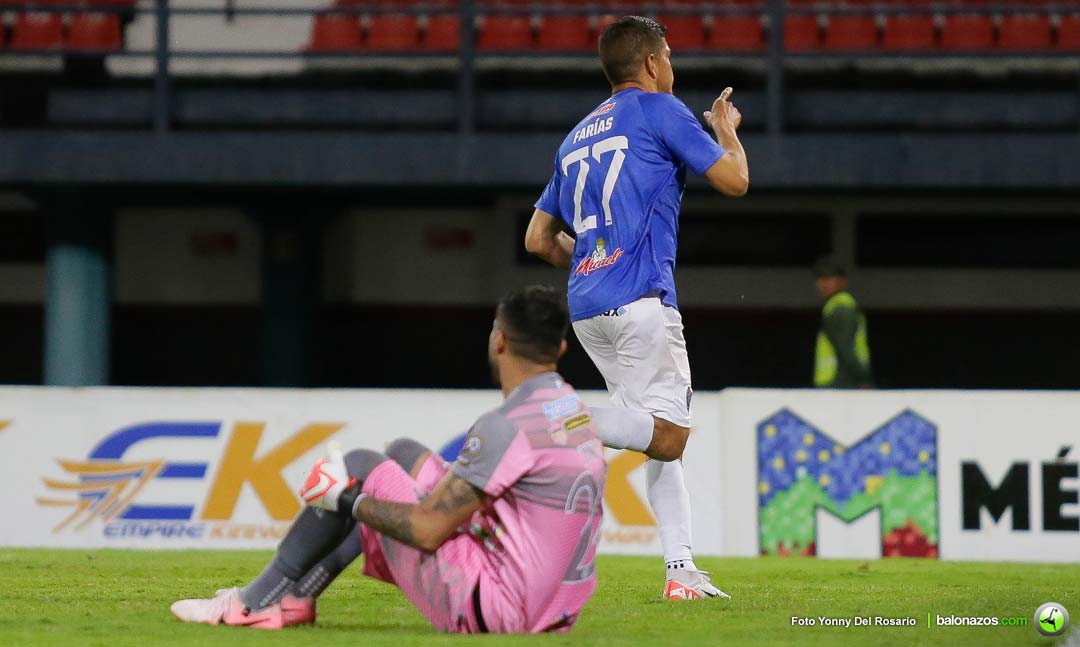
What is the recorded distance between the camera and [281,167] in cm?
1469

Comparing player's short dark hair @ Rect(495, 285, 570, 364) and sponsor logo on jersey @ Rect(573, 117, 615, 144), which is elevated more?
sponsor logo on jersey @ Rect(573, 117, 615, 144)

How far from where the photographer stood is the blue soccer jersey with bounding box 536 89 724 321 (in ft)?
18.8

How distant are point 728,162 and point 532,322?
1421mm

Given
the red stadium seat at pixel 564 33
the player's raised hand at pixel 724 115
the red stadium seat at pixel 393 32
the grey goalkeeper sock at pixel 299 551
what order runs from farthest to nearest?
the red stadium seat at pixel 393 32 < the red stadium seat at pixel 564 33 < the player's raised hand at pixel 724 115 < the grey goalkeeper sock at pixel 299 551

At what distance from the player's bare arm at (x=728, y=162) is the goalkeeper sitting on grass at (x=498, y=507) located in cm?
128

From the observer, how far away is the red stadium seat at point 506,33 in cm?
1555

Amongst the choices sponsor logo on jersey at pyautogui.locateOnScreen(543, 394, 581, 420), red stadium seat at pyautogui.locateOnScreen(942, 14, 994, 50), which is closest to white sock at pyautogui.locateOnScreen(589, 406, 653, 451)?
sponsor logo on jersey at pyautogui.locateOnScreen(543, 394, 581, 420)

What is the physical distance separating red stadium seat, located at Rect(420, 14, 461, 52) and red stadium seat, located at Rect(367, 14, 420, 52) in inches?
4.2

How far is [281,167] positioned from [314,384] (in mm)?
3831

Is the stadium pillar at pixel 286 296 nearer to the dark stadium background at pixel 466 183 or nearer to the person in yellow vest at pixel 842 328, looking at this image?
the dark stadium background at pixel 466 183

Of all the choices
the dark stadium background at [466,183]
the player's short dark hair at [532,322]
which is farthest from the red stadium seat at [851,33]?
the player's short dark hair at [532,322]

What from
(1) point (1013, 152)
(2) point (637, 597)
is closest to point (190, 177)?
(1) point (1013, 152)

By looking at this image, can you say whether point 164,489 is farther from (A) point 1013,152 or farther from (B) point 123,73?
(A) point 1013,152

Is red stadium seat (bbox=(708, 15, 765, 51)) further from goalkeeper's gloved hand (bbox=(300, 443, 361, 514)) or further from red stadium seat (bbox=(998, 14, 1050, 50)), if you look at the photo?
goalkeeper's gloved hand (bbox=(300, 443, 361, 514))
